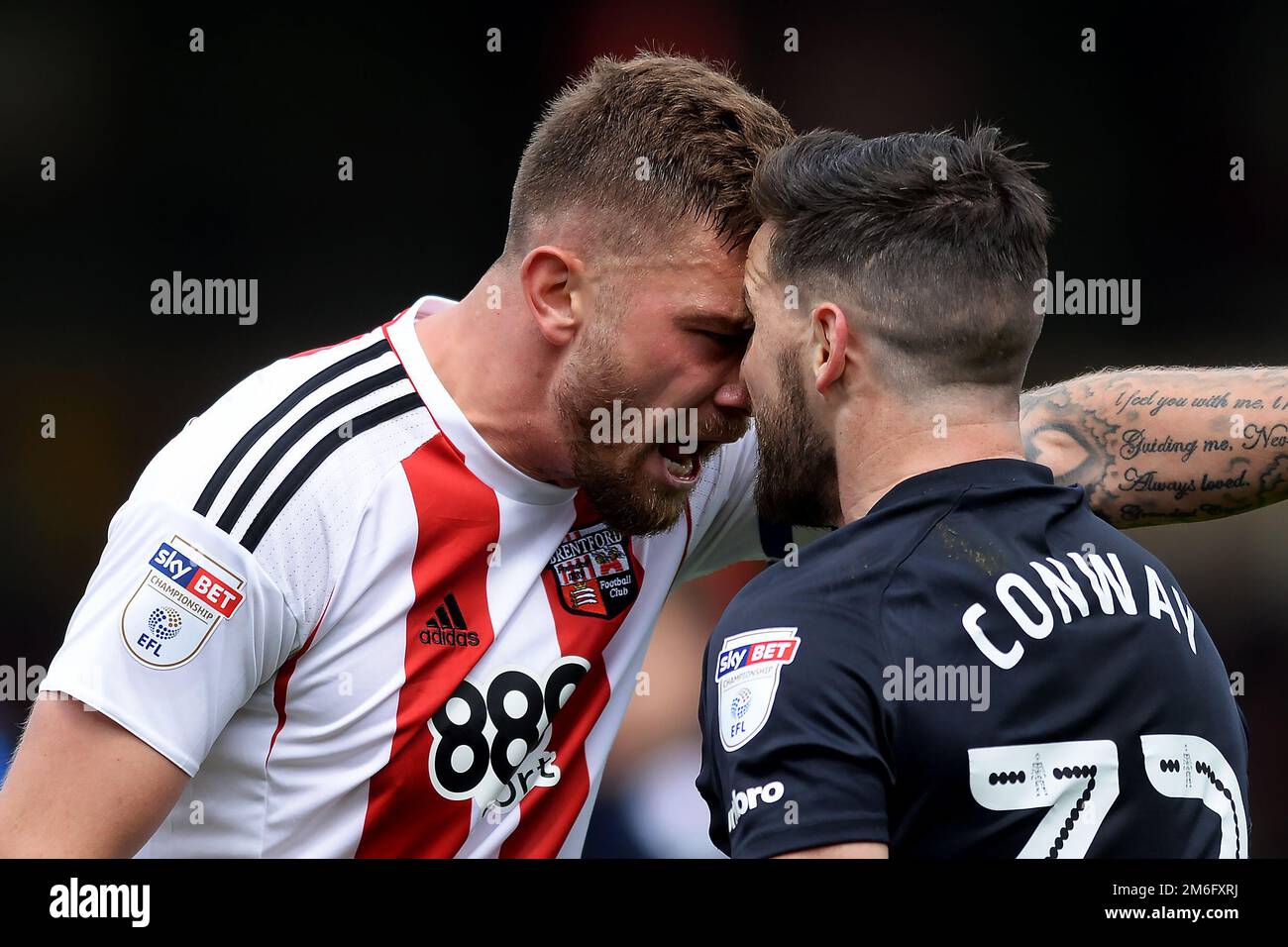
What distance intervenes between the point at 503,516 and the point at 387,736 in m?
0.49

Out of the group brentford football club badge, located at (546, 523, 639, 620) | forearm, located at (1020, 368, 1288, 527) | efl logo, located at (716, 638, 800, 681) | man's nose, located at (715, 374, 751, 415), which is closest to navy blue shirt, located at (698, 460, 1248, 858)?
efl logo, located at (716, 638, 800, 681)

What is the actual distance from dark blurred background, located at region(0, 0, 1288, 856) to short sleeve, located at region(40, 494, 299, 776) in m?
3.25

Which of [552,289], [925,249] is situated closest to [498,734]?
[552,289]

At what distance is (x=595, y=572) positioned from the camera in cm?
265

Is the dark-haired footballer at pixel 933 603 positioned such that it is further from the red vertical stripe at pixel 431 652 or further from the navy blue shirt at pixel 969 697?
the red vertical stripe at pixel 431 652

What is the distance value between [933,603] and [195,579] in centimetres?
125

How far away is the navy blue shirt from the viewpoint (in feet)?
5.58

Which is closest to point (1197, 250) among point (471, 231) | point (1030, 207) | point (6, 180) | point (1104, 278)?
point (1104, 278)

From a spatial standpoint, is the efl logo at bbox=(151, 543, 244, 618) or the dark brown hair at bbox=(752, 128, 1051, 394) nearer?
the dark brown hair at bbox=(752, 128, 1051, 394)

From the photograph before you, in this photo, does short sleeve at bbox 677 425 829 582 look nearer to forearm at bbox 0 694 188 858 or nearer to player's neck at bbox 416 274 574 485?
player's neck at bbox 416 274 574 485

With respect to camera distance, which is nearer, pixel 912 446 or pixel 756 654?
A: pixel 756 654

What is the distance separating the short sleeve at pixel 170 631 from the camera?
6.90 feet

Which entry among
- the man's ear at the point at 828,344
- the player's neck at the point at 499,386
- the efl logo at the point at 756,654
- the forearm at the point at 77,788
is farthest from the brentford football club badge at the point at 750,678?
the forearm at the point at 77,788

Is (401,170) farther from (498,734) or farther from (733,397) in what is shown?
(498,734)
